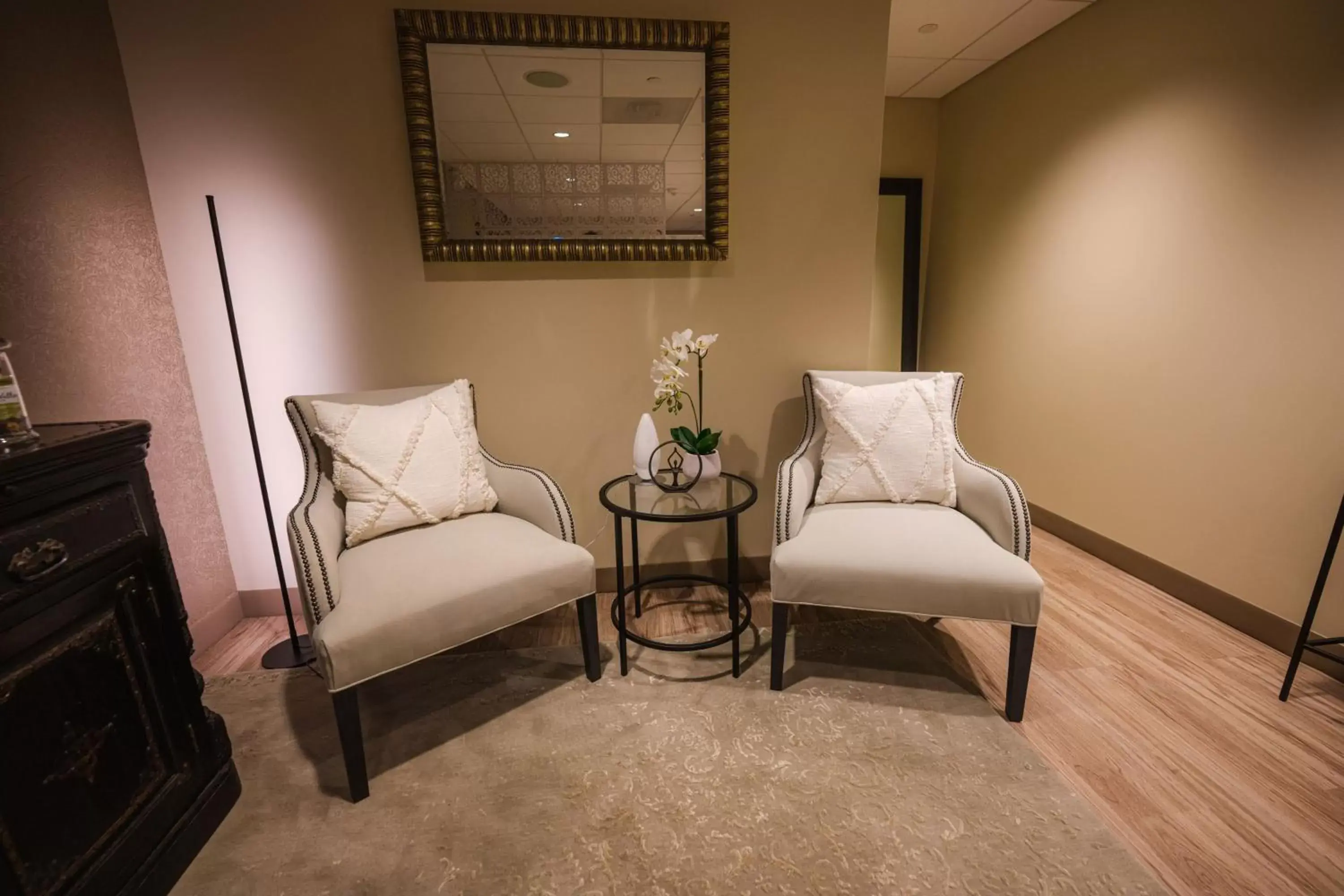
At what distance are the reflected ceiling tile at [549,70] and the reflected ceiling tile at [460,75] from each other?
3 centimetres

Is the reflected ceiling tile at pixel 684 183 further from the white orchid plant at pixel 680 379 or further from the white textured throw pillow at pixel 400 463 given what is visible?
the white textured throw pillow at pixel 400 463

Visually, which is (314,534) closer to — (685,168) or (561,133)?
(561,133)

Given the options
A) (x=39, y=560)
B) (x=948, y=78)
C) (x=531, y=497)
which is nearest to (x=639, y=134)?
(x=531, y=497)

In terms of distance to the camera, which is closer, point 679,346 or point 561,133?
point 679,346

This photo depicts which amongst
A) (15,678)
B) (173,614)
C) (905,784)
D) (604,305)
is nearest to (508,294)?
(604,305)

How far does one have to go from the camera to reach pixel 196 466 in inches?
82.9

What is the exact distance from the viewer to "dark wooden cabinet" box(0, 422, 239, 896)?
100cm

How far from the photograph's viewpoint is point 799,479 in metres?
1.93

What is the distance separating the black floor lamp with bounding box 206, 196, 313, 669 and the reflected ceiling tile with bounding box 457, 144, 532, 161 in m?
0.80

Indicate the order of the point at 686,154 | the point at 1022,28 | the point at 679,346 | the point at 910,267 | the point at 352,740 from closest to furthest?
the point at 352,740 < the point at 679,346 < the point at 686,154 < the point at 1022,28 < the point at 910,267

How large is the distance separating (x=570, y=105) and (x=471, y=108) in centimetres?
34

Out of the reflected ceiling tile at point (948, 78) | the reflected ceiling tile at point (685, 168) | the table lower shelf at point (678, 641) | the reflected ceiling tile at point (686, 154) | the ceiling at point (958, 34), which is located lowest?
the table lower shelf at point (678, 641)

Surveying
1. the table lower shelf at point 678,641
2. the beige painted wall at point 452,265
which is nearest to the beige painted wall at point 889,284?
the beige painted wall at point 452,265

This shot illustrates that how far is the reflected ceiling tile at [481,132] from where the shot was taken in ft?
6.50
